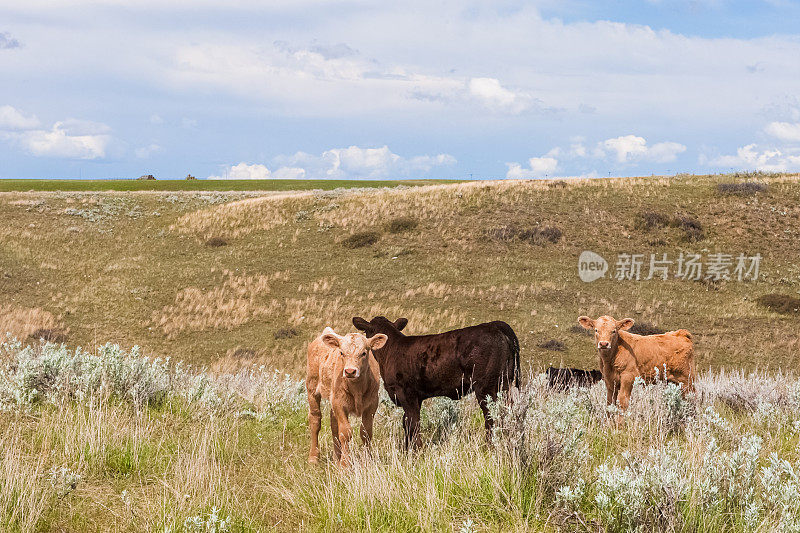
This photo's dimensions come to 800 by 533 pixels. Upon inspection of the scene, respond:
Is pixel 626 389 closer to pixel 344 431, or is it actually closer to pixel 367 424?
pixel 367 424

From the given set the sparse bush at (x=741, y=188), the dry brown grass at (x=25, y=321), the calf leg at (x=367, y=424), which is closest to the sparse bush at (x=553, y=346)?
the calf leg at (x=367, y=424)

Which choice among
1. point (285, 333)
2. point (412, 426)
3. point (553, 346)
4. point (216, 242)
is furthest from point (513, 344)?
point (216, 242)

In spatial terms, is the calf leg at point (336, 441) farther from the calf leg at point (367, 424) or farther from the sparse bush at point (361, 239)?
the sparse bush at point (361, 239)

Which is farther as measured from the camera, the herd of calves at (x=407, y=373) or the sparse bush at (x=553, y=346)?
the sparse bush at (x=553, y=346)

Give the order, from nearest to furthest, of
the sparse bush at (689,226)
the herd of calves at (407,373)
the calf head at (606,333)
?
1. the herd of calves at (407,373)
2. the calf head at (606,333)
3. the sparse bush at (689,226)

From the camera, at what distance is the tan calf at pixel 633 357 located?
852cm

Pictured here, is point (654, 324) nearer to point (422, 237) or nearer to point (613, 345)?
point (422, 237)

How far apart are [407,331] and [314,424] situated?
2043 centimetres

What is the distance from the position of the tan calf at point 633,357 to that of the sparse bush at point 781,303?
23.8 meters

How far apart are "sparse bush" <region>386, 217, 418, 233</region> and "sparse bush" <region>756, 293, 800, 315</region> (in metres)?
19.8

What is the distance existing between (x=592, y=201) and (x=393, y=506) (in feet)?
131

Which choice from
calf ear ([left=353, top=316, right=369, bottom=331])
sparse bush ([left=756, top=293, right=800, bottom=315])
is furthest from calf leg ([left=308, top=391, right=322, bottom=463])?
sparse bush ([left=756, top=293, right=800, bottom=315])

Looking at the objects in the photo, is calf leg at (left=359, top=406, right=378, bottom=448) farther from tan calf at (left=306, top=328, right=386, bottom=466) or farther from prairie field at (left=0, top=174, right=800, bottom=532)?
prairie field at (left=0, top=174, right=800, bottom=532)

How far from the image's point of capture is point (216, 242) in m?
40.2
